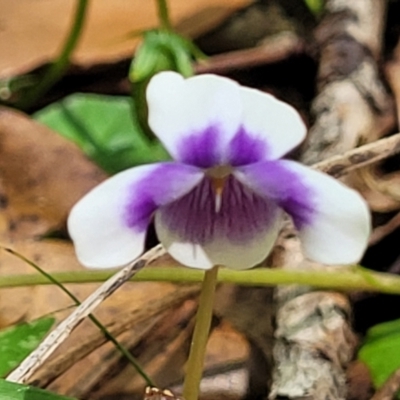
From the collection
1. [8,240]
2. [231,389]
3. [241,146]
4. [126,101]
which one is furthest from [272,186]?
[126,101]

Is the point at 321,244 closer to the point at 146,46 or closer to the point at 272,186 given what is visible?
the point at 272,186

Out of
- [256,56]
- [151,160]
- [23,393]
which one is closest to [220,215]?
[23,393]

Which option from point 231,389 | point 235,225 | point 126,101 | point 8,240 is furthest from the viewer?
point 126,101

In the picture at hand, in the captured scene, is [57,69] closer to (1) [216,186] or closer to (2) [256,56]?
(2) [256,56]

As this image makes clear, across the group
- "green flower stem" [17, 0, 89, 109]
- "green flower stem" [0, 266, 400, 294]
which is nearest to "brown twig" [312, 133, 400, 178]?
"green flower stem" [0, 266, 400, 294]

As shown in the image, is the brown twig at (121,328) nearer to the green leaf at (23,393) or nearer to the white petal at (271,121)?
the green leaf at (23,393)
